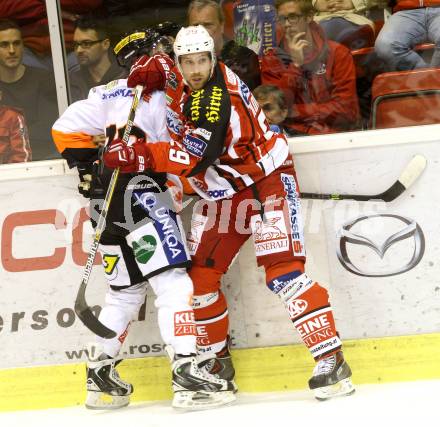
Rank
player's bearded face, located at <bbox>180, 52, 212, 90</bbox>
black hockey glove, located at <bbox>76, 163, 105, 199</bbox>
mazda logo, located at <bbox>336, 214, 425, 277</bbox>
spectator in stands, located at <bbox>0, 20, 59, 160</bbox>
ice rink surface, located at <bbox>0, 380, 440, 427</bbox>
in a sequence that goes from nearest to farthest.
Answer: ice rink surface, located at <bbox>0, 380, 440, 427</bbox>, player's bearded face, located at <bbox>180, 52, 212, 90</bbox>, black hockey glove, located at <bbox>76, 163, 105, 199</bbox>, mazda logo, located at <bbox>336, 214, 425, 277</bbox>, spectator in stands, located at <bbox>0, 20, 59, 160</bbox>

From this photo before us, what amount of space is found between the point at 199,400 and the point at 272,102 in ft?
4.19

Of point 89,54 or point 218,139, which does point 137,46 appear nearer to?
point 89,54

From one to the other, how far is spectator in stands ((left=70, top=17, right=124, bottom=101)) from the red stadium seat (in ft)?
3.78

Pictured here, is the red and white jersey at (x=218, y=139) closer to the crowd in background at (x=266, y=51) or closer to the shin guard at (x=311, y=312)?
the crowd in background at (x=266, y=51)

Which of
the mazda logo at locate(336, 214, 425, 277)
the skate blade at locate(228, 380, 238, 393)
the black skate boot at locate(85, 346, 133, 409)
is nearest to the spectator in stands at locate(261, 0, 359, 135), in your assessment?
the mazda logo at locate(336, 214, 425, 277)

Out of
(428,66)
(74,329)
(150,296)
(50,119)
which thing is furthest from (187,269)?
(428,66)

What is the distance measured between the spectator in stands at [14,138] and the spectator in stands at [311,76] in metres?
1.05

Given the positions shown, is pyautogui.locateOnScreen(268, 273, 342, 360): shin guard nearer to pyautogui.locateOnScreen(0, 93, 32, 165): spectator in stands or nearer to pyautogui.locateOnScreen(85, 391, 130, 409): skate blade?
pyautogui.locateOnScreen(85, 391, 130, 409): skate blade

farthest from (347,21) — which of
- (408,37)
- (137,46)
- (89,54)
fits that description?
(89,54)

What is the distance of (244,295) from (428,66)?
1211 millimetres

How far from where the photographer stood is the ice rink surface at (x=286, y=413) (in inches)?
135

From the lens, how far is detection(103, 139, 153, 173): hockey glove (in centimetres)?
362

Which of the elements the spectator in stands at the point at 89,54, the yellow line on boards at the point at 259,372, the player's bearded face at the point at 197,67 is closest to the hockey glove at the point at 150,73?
the player's bearded face at the point at 197,67

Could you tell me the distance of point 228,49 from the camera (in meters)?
4.21
